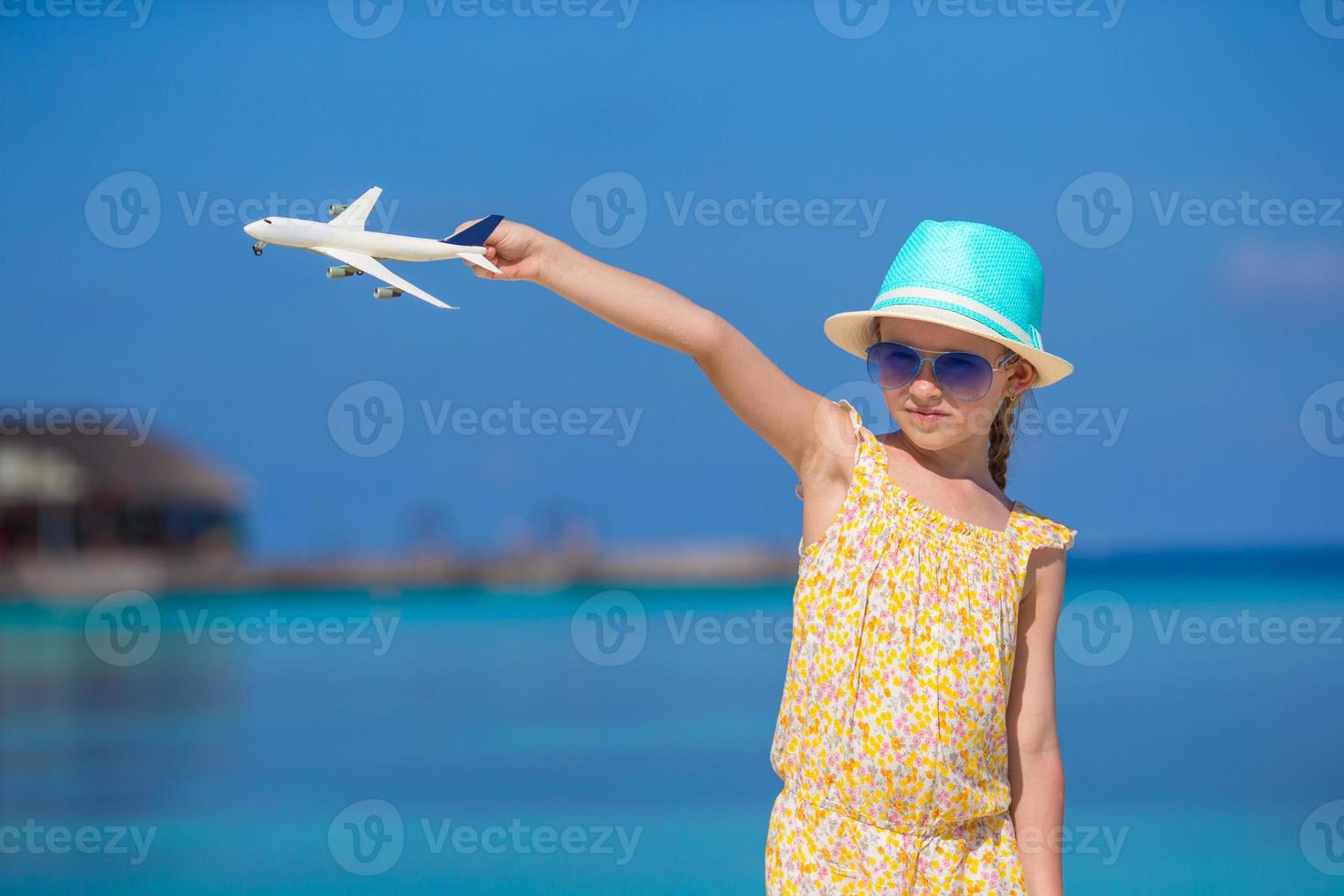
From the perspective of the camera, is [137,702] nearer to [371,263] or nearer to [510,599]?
[371,263]

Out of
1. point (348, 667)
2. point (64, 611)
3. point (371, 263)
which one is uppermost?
point (64, 611)

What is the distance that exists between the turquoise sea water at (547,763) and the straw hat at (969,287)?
3.06 meters

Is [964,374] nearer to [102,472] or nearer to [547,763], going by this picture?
[547,763]

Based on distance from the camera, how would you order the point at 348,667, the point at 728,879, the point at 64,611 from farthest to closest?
the point at 64,611 < the point at 348,667 < the point at 728,879

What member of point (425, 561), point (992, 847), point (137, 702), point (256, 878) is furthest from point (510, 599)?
point (992, 847)

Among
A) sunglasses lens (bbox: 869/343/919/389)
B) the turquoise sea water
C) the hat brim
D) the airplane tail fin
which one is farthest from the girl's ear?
the turquoise sea water

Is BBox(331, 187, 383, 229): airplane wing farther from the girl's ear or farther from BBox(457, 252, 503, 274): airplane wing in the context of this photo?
the girl's ear

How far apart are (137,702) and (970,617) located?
721cm

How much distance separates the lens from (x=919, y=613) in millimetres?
1821

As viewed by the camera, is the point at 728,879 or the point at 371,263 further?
→ the point at 728,879

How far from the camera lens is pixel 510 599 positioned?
723 inches

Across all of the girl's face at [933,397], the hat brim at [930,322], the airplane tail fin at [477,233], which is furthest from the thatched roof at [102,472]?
the airplane tail fin at [477,233]

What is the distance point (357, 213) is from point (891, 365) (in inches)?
26.7

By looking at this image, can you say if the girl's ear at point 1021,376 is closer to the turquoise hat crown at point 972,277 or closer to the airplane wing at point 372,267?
the turquoise hat crown at point 972,277
